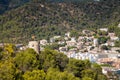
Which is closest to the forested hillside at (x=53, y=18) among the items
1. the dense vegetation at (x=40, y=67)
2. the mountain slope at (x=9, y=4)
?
the mountain slope at (x=9, y=4)

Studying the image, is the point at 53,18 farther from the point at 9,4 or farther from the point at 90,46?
→ the point at 9,4

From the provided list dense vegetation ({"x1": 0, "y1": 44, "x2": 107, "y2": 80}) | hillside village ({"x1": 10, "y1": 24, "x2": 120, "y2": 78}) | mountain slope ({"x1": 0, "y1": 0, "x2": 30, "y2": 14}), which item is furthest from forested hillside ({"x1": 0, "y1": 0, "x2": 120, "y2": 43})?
dense vegetation ({"x1": 0, "y1": 44, "x2": 107, "y2": 80})

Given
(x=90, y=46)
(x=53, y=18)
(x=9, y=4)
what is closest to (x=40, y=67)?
(x=90, y=46)

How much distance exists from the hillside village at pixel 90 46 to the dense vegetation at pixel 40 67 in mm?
15699

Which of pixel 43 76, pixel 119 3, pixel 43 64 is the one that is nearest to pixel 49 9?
pixel 119 3

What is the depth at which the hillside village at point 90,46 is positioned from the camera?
47.4 metres

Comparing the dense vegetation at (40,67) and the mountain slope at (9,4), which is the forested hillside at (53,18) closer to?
the mountain slope at (9,4)

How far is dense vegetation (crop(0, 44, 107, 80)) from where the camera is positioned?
20.8m

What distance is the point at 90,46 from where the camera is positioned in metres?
58.1

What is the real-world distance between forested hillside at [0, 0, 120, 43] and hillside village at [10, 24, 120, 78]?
5.26m

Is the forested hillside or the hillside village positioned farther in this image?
the forested hillside

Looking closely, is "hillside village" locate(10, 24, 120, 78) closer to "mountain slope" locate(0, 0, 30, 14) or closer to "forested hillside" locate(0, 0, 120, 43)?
"forested hillside" locate(0, 0, 120, 43)

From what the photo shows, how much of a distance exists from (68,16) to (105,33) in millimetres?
20567

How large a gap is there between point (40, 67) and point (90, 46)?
32270 millimetres
